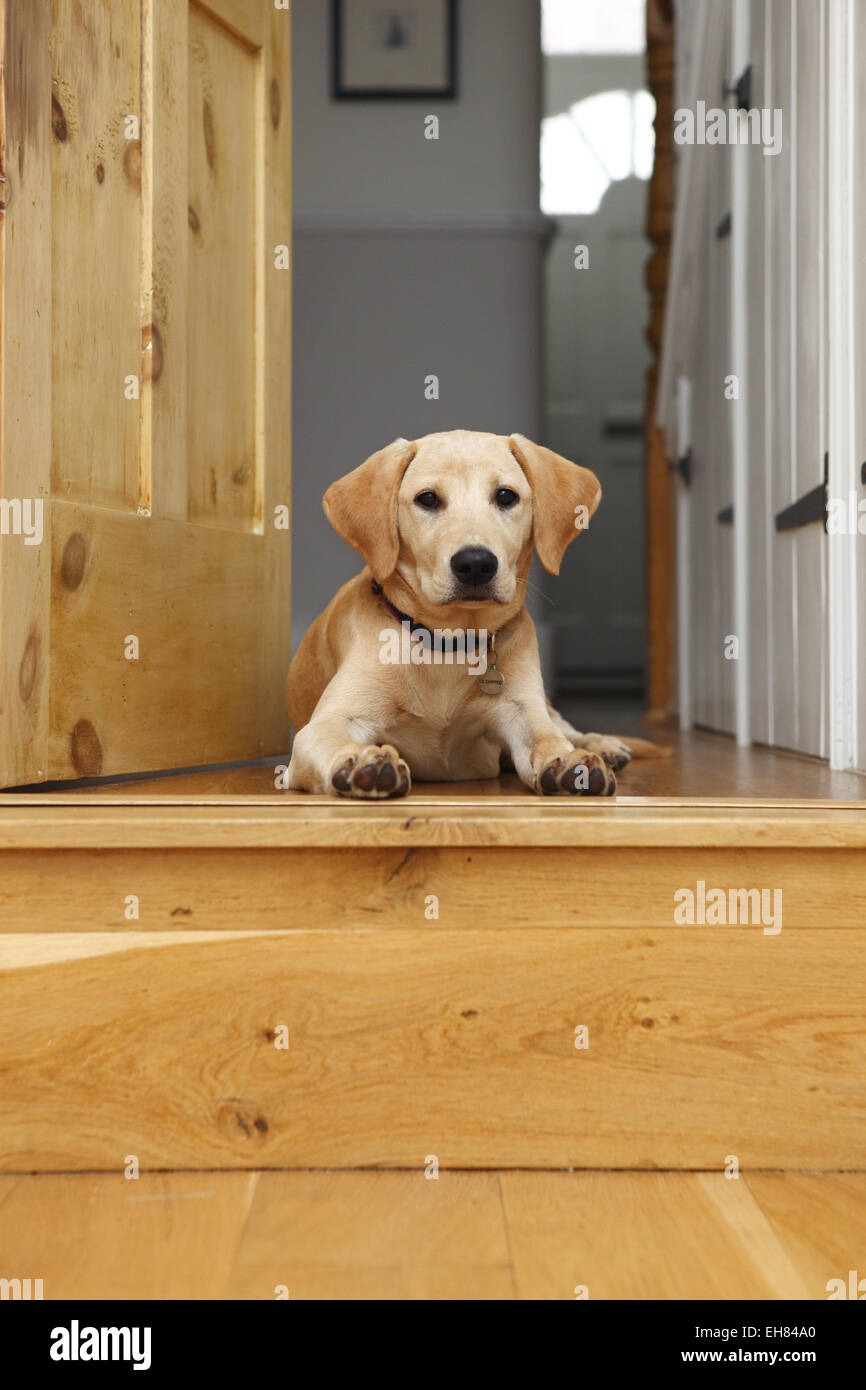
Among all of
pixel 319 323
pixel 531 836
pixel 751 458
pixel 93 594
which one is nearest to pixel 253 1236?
pixel 531 836

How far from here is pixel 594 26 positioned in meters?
5.96

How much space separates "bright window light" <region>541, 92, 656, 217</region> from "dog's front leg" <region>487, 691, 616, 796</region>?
15.4 ft

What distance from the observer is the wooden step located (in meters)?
1.38

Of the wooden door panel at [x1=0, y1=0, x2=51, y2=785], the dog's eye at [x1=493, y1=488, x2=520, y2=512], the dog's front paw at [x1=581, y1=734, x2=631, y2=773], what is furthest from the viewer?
the dog's front paw at [x1=581, y1=734, x2=631, y2=773]

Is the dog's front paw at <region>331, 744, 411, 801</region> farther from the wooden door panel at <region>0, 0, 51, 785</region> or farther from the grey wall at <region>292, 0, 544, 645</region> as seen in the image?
the grey wall at <region>292, 0, 544, 645</region>

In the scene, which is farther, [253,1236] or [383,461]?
[383,461]

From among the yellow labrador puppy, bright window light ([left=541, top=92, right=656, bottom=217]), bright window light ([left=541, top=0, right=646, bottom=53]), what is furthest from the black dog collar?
bright window light ([left=541, top=0, right=646, bottom=53])

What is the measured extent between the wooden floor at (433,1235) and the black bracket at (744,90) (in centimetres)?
258

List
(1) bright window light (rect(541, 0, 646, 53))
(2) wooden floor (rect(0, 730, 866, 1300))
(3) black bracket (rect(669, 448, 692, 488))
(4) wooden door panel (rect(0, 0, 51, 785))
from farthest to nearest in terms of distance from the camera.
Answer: (1) bright window light (rect(541, 0, 646, 53)) → (3) black bracket (rect(669, 448, 692, 488)) → (4) wooden door panel (rect(0, 0, 51, 785)) → (2) wooden floor (rect(0, 730, 866, 1300))

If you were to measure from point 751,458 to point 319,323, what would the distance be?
250cm

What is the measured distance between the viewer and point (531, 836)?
55.0 inches

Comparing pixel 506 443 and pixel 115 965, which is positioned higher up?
pixel 506 443

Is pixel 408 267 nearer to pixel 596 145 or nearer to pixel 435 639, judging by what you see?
pixel 596 145

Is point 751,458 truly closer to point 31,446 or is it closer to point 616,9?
point 31,446
